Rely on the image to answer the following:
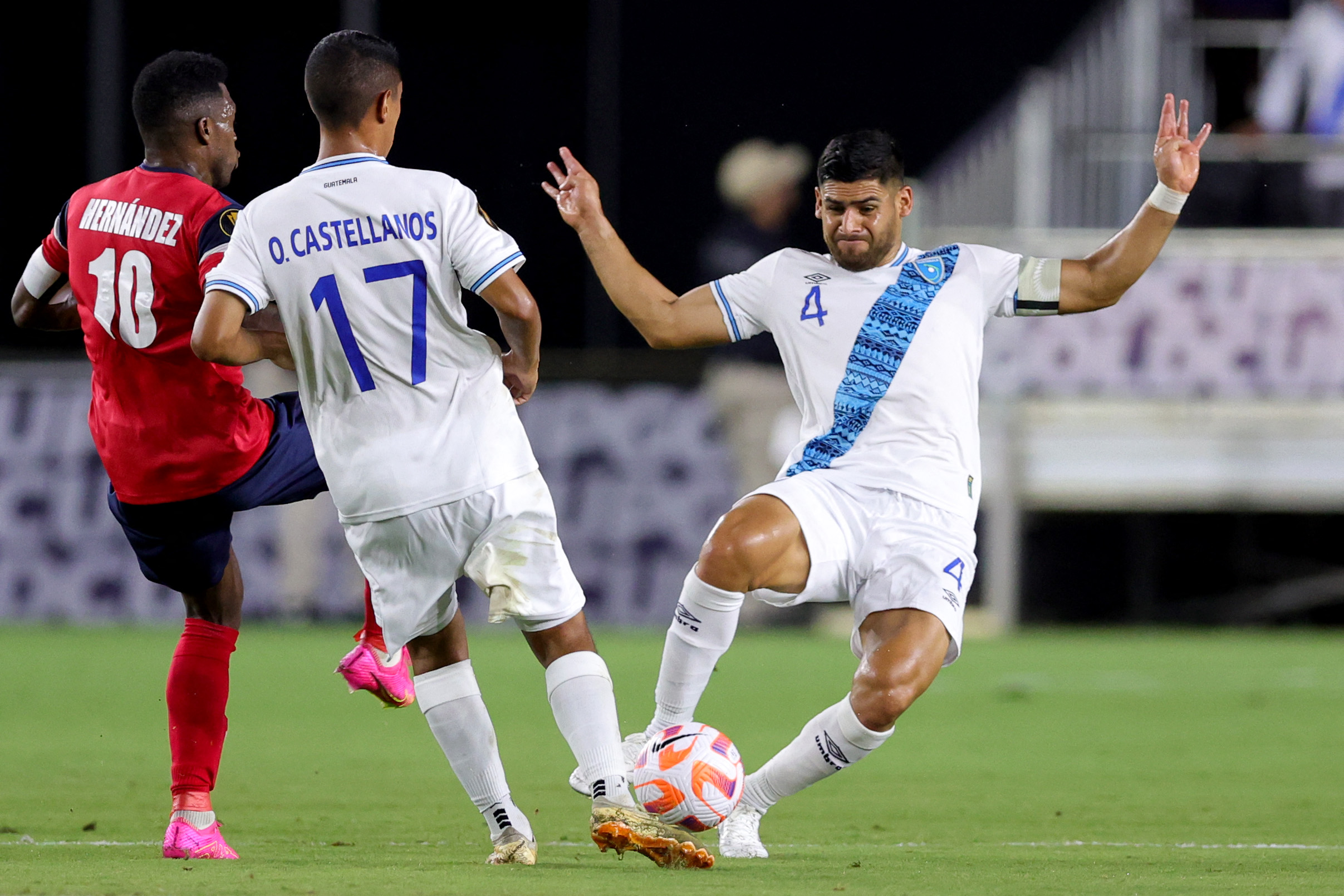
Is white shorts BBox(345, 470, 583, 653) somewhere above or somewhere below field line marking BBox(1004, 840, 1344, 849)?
above

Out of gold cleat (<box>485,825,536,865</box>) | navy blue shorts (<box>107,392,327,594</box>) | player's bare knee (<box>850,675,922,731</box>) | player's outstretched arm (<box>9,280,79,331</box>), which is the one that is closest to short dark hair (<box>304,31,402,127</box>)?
navy blue shorts (<box>107,392,327,594</box>)

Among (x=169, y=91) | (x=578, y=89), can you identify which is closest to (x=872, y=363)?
(x=169, y=91)

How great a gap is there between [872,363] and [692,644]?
0.93 metres

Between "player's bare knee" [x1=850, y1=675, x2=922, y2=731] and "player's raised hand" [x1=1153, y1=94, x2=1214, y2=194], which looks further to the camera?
"player's raised hand" [x1=1153, y1=94, x2=1214, y2=194]

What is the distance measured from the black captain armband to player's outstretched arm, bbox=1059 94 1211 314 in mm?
18

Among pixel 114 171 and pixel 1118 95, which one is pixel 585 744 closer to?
pixel 1118 95

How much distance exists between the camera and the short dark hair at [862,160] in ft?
17.2

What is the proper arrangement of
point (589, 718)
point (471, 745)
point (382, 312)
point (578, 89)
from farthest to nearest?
point (578, 89) → point (471, 745) → point (589, 718) → point (382, 312)

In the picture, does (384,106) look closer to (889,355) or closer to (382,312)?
(382,312)

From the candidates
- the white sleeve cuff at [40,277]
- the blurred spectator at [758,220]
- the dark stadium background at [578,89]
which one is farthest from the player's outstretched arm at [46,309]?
the dark stadium background at [578,89]

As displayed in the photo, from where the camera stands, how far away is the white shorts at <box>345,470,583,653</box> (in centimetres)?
469

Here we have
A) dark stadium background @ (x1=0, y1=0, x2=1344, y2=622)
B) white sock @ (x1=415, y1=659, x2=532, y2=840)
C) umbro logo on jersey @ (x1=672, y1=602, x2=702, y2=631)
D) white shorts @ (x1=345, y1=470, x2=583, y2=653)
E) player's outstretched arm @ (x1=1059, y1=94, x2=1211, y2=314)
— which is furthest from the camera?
dark stadium background @ (x1=0, y1=0, x2=1344, y2=622)

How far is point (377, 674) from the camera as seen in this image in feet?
17.1

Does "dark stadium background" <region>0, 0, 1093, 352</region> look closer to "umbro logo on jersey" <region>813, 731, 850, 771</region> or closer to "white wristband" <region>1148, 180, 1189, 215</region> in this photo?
"white wristband" <region>1148, 180, 1189, 215</region>
